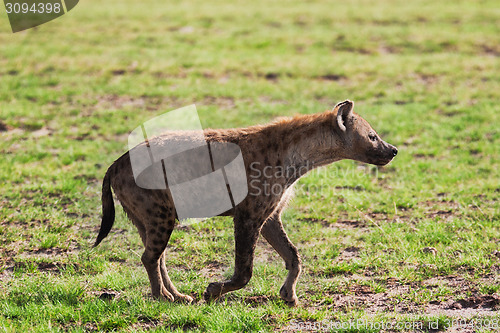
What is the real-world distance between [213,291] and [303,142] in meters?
1.50

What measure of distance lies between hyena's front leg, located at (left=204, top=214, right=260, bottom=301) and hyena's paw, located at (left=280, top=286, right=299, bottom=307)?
37 centimetres

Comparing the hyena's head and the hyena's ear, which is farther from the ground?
the hyena's ear

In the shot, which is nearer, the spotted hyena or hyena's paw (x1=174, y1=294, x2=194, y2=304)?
the spotted hyena

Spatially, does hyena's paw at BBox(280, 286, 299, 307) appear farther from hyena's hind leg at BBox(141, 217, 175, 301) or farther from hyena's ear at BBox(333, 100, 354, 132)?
hyena's ear at BBox(333, 100, 354, 132)

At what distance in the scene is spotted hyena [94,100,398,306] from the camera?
5254 millimetres

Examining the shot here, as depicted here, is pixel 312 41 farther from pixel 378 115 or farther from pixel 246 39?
pixel 378 115

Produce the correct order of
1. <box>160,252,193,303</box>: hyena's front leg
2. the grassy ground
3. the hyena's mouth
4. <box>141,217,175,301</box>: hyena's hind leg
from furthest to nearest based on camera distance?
the hyena's mouth → <box>160,252,193,303</box>: hyena's front leg → the grassy ground → <box>141,217,175,301</box>: hyena's hind leg

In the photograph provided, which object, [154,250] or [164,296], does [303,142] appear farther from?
[164,296]

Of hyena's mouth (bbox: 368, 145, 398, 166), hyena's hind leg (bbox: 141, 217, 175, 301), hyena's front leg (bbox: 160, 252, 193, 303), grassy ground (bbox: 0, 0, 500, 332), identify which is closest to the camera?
Result: hyena's hind leg (bbox: 141, 217, 175, 301)

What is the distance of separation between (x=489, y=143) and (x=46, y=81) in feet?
26.6

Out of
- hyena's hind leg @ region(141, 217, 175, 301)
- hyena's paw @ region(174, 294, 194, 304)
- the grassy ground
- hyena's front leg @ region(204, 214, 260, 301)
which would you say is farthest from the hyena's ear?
hyena's paw @ region(174, 294, 194, 304)


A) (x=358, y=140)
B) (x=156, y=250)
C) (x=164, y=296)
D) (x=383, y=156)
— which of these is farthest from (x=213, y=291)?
(x=383, y=156)

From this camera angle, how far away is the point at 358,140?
559cm

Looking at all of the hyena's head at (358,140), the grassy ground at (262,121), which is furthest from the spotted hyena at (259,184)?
the grassy ground at (262,121)
